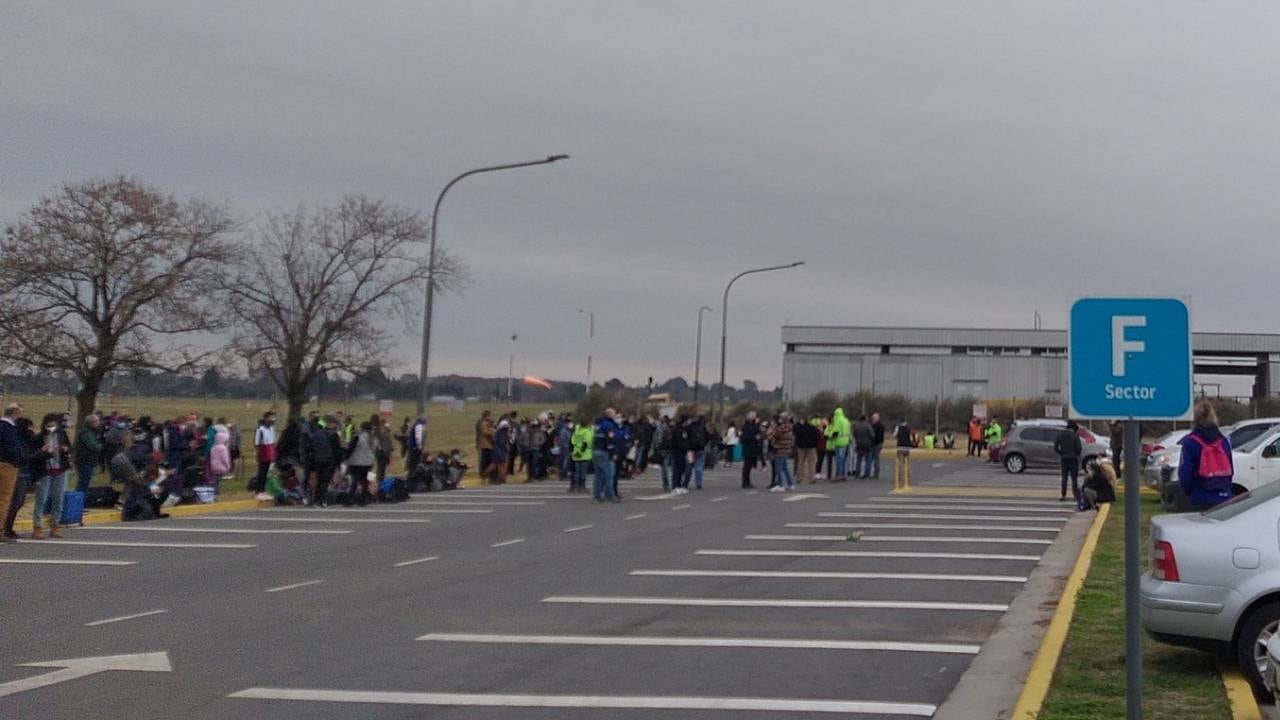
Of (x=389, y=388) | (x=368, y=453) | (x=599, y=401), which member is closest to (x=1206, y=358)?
(x=599, y=401)

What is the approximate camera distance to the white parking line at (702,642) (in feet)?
34.2

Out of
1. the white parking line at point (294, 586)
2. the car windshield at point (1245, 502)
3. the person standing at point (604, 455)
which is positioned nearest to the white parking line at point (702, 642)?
the car windshield at point (1245, 502)

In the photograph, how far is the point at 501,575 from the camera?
49.0 feet

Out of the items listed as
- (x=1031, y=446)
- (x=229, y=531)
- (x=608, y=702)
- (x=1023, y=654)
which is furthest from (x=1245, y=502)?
(x=1031, y=446)

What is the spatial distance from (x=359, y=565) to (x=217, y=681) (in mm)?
6846

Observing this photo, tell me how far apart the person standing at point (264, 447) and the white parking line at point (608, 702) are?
731 inches

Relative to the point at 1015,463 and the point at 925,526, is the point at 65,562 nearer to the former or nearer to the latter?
the point at 925,526

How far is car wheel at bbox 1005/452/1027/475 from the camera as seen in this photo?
140 ft

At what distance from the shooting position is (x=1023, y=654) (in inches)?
401

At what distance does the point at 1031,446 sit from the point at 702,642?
3456cm

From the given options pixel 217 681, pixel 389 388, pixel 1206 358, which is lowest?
pixel 217 681

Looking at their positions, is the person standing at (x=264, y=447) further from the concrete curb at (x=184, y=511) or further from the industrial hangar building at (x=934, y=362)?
the industrial hangar building at (x=934, y=362)

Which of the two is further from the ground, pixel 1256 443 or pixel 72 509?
pixel 1256 443

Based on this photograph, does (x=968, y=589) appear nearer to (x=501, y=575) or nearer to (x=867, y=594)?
(x=867, y=594)
